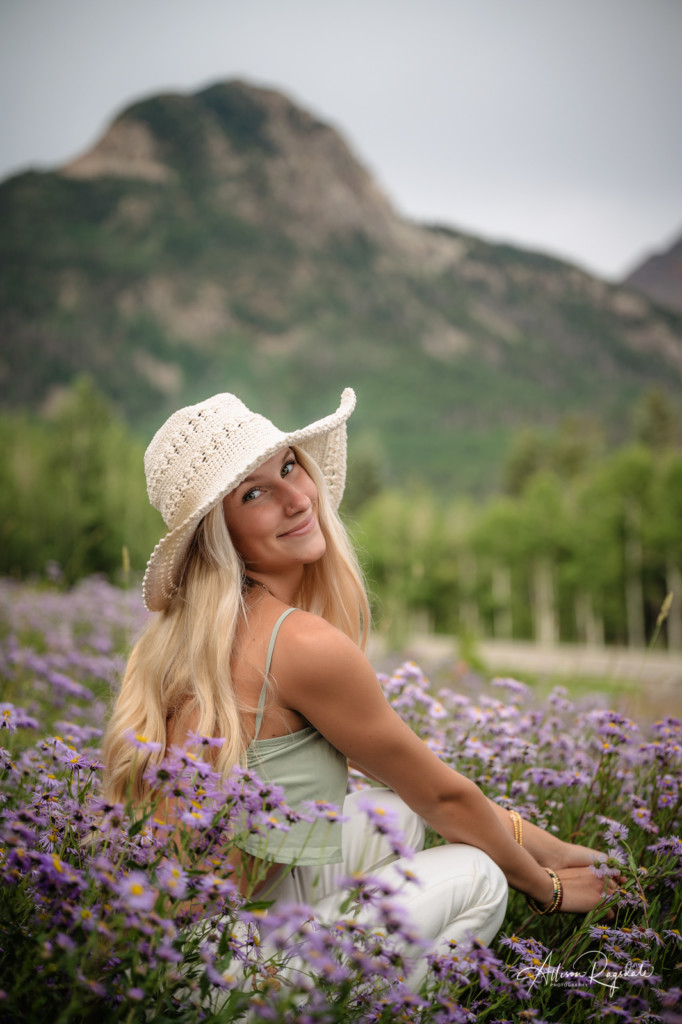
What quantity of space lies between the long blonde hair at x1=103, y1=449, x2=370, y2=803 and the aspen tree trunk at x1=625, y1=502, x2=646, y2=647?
28100mm

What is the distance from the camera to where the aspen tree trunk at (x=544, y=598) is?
3350 centimetres

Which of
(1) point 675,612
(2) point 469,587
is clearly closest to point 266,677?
(1) point 675,612

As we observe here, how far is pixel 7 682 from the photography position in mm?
4098

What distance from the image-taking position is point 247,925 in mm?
1636

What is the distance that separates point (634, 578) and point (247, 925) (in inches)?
1197

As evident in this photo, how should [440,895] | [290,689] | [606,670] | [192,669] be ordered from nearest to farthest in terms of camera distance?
[440,895] → [290,689] → [192,669] → [606,670]

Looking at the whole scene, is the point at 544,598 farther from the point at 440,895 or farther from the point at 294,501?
the point at 440,895

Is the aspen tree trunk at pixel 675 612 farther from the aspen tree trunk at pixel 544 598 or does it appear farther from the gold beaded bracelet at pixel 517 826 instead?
the gold beaded bracelet at pixel 517 826

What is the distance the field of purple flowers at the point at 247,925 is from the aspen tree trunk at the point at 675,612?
90.6ft

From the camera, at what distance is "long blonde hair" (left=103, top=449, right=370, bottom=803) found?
2.04m

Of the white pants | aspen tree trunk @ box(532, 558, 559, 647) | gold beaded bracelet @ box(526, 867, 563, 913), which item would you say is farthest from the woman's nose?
aspen tree trunk @ box(532, 558, 559, 647)

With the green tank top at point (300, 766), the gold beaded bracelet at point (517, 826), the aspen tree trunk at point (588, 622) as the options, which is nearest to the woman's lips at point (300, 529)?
the green tank top at point (300, 766)

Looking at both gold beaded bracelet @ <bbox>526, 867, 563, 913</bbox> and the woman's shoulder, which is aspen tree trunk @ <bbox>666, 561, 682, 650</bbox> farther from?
the woman's shoulder

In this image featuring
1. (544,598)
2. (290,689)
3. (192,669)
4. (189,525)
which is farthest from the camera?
(544,598)
